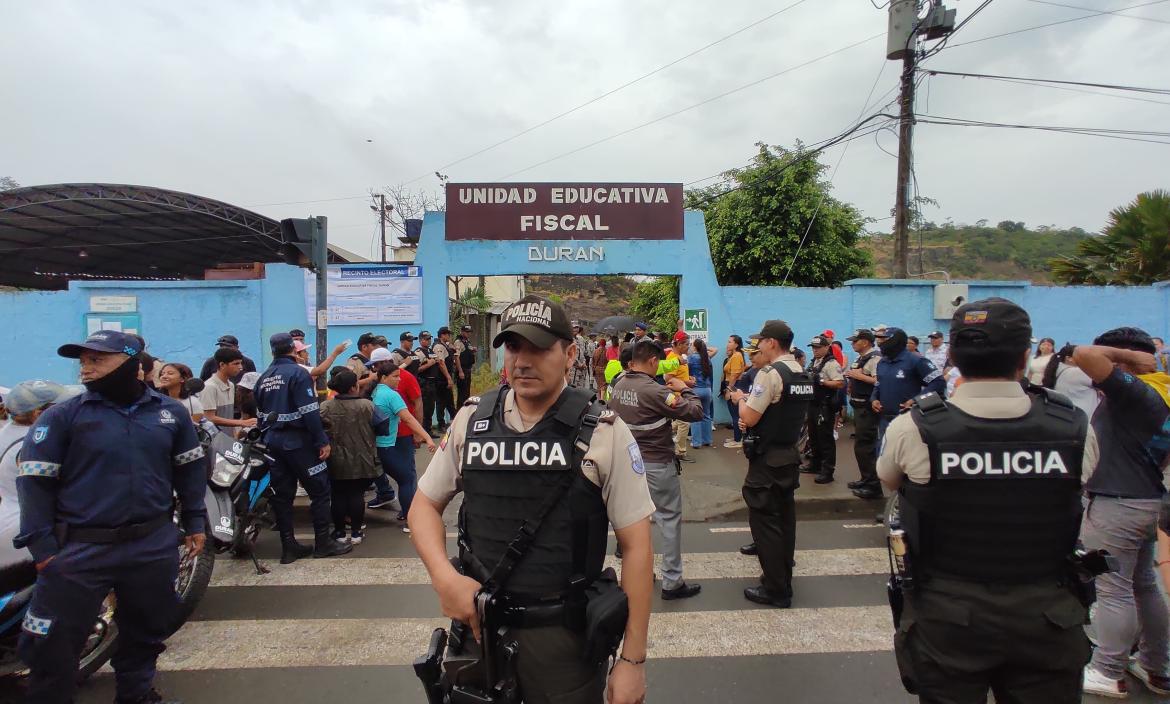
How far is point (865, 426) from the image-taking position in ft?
21.9

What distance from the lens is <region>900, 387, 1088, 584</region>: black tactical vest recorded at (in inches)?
74.9

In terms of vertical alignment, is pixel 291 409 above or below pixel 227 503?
above

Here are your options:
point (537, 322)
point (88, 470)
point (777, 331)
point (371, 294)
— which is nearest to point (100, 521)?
point (88, 470)

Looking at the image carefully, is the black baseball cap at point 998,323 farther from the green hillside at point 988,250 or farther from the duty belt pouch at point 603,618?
the green hillside at point 988,250

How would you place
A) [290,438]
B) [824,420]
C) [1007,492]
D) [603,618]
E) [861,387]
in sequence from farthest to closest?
[824,420] < [861,387] < [290,438] < [1007,492] < [603,618]

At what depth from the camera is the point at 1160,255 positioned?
11328 mm

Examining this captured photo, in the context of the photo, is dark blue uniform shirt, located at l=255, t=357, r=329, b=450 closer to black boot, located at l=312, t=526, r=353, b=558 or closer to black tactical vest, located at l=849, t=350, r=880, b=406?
black boot, located at l=312, t=526, r=353, b=558

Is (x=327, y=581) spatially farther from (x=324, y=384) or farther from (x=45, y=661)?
(x=324, y=384)

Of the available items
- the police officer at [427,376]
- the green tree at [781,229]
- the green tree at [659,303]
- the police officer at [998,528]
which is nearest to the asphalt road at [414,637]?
the police officer at [998,528]

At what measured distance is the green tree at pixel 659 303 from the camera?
68.0ft

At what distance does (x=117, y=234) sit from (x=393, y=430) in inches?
628

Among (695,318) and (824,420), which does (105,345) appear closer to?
(824,420)

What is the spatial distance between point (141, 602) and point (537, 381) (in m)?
2.38

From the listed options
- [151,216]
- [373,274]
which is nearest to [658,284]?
[373,274]
